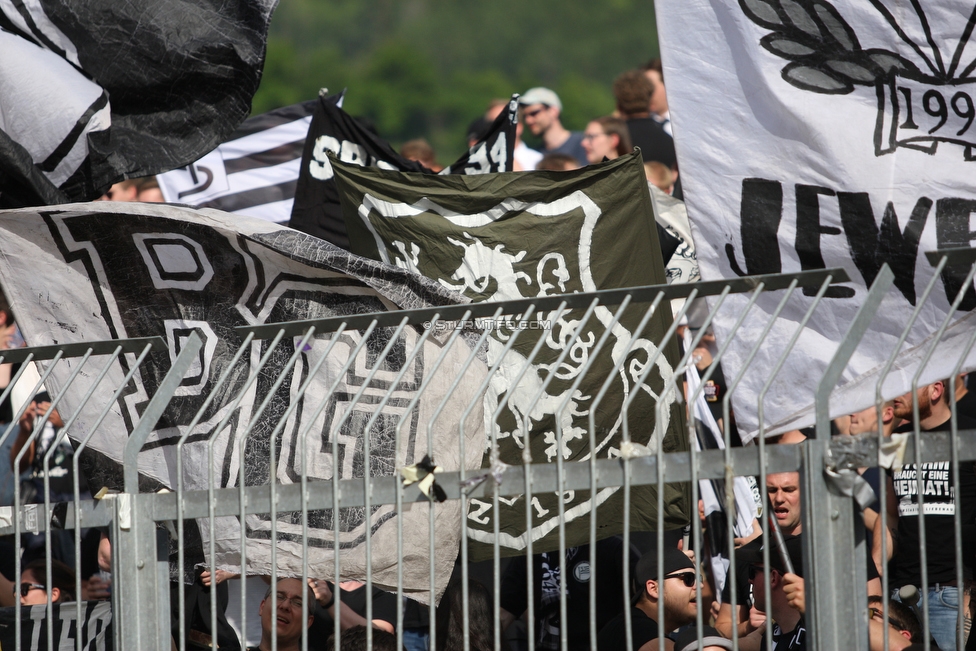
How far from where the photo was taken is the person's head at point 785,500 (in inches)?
240

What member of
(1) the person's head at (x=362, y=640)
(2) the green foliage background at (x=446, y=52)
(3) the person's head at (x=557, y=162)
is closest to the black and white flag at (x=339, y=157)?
(3) the person's head at (x=557, y=162)

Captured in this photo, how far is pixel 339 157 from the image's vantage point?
7.92 meters

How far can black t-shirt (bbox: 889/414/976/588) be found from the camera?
5.73m

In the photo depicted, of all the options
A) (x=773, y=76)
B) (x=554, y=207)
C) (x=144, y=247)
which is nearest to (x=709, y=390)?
(x=554, y=207)

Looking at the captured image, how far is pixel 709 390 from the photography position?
732 cm

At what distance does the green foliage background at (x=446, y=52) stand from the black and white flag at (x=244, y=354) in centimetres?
7620

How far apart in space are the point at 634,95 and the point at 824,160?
5543mm

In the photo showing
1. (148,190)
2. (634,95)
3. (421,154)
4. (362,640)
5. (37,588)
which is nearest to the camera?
(362,640)

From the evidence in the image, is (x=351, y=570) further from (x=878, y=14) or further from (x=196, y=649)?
(x=878, y=14)

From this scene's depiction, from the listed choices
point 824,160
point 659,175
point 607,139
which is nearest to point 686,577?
point 824,160

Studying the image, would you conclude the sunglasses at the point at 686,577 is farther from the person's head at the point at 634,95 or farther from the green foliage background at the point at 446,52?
the green foliage background at the point at 446,52

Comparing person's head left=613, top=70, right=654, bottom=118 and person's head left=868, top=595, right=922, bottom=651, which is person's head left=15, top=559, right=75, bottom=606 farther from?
person's head left=613, top=70, right=654, bottom=118

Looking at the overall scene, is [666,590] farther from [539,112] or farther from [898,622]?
[539,112]

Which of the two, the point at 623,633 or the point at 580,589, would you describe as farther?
the point at 580,589
